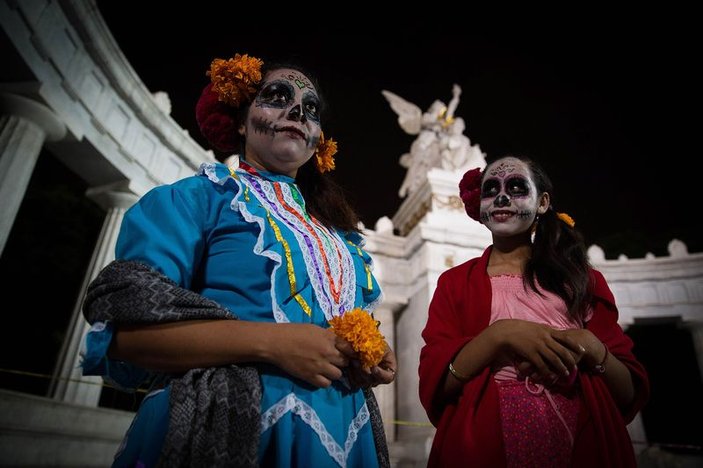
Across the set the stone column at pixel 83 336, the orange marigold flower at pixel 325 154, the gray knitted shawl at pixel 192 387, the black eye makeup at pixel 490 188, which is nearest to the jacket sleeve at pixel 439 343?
the black eye makeup at pixel 490 188

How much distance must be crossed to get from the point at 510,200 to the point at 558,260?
1.54 feet

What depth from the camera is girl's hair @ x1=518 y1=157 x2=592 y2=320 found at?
7.81 ft

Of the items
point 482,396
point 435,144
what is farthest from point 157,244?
point 435,144

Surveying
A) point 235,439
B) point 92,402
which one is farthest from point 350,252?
point 92,402

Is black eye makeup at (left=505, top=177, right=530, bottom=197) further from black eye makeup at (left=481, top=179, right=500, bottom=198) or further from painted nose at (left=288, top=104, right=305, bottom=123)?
painted nose at (left=288, top=104, right=305, bottom=123)

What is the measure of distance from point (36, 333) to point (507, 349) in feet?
53.9

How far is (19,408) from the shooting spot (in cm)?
608

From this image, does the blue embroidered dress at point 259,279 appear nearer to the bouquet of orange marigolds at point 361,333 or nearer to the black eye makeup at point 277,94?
the bouquet of orange marigolds at point 361,333

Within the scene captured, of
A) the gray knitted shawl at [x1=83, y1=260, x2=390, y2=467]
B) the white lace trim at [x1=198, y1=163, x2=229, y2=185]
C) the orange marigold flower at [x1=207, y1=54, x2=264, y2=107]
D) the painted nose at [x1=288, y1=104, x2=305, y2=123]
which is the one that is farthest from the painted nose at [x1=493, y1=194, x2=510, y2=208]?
the gray knitted shawl at [x1=83, y1=260, x2=390, y2=467]

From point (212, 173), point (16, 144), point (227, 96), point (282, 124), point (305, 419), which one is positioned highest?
point (16, 144)

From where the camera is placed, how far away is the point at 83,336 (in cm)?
782

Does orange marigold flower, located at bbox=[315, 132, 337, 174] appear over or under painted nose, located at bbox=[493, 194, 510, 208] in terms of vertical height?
over

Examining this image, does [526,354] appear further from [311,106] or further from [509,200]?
[311,106]

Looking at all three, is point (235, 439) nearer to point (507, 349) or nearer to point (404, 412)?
point (507, 349)
